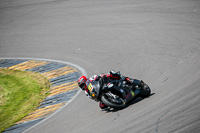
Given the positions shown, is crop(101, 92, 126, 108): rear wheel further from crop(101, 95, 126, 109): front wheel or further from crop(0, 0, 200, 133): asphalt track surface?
crop(0, 0, 200, 133): asphalt track surface

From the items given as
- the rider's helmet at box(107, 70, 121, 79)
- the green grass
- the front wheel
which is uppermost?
the rider's helmet at box(107, 70, 121, 79)

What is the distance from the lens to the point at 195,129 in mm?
5254

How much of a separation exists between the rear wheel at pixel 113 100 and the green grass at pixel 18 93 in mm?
4453

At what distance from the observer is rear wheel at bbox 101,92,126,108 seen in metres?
7.82

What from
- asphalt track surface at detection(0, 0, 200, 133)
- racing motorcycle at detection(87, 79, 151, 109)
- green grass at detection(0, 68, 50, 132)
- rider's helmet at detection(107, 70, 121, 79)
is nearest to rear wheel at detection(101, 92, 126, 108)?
racing motorcycle at detection(87, 79, 151, 109)

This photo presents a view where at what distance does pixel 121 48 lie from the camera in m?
14.0

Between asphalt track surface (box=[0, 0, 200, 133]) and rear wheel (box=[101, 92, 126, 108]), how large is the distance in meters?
0.27

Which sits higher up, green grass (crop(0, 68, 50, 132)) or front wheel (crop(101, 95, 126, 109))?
front wheel (crop(101, 95, 126, 109))

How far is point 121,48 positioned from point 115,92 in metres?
6.12

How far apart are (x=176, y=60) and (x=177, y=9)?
6.47 meters

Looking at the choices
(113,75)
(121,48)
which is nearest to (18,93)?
(121,48)

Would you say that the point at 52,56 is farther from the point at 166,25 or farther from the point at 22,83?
the point at 166,25

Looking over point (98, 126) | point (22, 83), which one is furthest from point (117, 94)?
point (22, 83)

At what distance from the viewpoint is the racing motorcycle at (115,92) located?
26.0 ft
